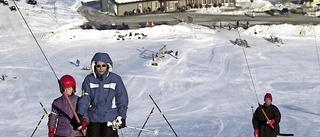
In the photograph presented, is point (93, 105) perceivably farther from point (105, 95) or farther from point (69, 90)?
point (69, 90)

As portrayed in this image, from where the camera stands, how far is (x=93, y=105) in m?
6.19

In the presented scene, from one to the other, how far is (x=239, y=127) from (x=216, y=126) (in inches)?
30.8

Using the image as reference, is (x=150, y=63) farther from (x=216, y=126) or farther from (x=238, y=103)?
(x=216, y=126)

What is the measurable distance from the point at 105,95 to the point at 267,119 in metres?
3.38

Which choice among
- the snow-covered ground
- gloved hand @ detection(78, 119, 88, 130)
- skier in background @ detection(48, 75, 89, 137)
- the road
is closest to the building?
the road

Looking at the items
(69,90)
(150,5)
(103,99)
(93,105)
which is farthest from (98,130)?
(150,5)

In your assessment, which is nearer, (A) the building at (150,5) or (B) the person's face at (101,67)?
(B) the person's face at (101,67)

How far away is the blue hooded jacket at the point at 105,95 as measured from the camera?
6.05m

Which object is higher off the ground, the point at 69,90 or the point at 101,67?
the point at 101,67

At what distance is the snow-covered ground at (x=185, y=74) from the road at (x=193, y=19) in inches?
142

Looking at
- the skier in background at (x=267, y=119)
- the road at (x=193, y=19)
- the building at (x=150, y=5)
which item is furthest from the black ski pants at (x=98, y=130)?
the building at (x=150, y=5)

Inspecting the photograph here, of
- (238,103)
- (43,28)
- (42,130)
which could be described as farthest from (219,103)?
(43,28)

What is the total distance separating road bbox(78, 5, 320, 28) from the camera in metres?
39.2

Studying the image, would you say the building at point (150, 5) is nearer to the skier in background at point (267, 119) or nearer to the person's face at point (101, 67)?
the skier in background at point (267, 119)
